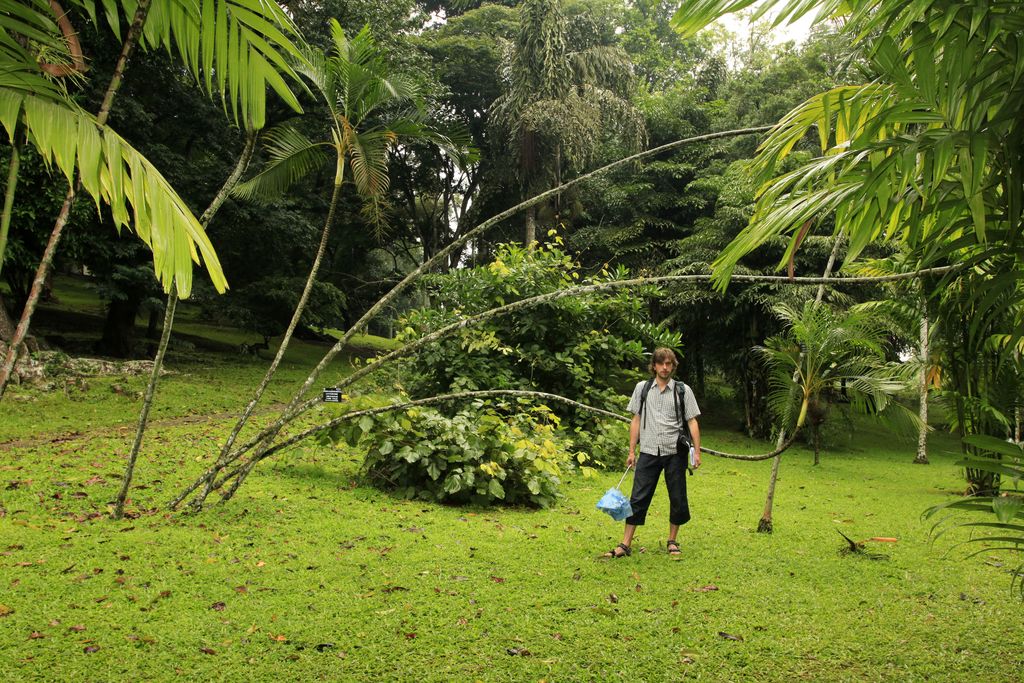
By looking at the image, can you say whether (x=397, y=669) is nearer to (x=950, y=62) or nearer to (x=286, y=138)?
(x=950, y=62)

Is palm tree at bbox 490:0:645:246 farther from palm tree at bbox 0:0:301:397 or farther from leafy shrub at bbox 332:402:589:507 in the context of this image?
palm tree at bbox 0:0:301:397

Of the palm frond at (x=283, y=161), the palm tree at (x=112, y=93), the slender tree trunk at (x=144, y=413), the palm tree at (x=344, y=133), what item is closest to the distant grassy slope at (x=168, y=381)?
the slender tree trunk at (x=144, y=413)

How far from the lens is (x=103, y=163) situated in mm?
2459

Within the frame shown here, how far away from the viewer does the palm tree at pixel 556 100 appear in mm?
16656

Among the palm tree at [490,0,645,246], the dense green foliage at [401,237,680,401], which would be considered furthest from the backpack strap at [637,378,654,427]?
the palm tree at [490,0,645,246]

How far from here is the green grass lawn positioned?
312cm

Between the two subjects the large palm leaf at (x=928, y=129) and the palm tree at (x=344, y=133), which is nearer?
the large palm leaf at (x=928, y=129)

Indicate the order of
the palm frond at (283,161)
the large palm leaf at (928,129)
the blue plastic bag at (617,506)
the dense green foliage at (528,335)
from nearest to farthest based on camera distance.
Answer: the large palm leaf at (928,129) < the blue plastic bag at (617,506) < the palm frond at (283,161) < the dense green foliage at (528,335)

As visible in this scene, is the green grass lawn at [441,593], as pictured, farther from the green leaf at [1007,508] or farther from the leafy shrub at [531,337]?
the leafy shrub at [531,337]

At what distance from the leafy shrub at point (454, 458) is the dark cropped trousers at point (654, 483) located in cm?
130

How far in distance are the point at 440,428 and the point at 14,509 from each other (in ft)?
10.9

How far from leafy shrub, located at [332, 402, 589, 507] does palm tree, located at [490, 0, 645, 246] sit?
469 inches

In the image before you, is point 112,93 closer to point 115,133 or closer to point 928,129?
point 115,133

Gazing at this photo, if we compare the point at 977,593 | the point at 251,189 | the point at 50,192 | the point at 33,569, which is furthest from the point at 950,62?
the point at 50,192
